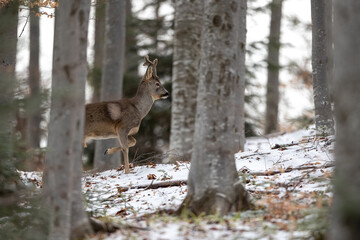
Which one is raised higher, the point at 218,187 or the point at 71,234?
the point at 218,187

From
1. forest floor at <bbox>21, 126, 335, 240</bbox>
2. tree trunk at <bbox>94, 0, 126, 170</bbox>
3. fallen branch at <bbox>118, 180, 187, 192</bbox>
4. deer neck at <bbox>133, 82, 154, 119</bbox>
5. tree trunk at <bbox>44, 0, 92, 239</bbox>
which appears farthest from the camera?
tree trunk at <bbox>94, 0, 126, 170</bbox>

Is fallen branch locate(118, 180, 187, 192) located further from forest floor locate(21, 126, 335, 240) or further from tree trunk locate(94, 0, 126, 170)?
tree trunk locate(94, 0, 126, 170)

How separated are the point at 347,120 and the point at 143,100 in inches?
291

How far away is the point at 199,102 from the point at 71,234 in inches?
83.2

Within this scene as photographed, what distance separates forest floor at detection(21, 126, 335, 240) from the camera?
5.34m

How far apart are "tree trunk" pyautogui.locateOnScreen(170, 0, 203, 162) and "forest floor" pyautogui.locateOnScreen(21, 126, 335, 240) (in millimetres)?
3468

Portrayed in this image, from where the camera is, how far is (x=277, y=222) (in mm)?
5527

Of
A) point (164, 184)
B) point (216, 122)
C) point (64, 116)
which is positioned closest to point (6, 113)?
point (64, 116)

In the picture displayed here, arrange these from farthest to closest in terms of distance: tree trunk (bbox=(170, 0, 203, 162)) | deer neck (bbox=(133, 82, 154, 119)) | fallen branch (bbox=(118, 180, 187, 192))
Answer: tree trunk (bbox=(170, 0, 203, 162))
deer neck (bbox=(133, 82, 154, 119))
fallen branch (bbox=(118, 180, 187, 192))

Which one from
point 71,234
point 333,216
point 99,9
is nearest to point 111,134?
point 71,234

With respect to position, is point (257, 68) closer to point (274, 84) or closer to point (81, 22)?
point (274, 84)

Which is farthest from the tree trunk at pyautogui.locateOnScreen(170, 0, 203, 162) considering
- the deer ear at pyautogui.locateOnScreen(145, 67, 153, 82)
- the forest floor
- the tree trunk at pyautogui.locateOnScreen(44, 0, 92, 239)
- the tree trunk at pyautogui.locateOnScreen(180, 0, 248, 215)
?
the tree trunk at pyautogui.locateOnScreen(44, 0, 92, 239)

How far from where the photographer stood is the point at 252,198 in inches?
259

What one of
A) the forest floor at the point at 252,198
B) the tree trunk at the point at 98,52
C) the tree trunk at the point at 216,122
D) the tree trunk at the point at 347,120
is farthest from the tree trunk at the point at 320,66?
the tree trunk at the point at 98,52
